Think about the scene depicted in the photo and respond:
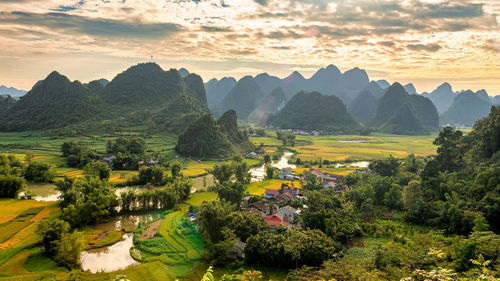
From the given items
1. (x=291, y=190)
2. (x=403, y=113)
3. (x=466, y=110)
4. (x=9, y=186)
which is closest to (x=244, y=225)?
(x=291, y=190)

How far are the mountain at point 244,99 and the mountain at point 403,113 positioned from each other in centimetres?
6175

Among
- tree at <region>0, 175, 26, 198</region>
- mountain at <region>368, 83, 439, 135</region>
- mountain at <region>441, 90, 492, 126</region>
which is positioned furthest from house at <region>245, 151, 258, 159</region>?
mountain at <region>441, 90, 492, 126</region>

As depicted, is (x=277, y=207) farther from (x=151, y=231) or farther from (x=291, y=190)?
(x=151, y=231)

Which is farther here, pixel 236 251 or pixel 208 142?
pixel 208 142

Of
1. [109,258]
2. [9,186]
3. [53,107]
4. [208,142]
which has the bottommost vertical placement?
[109,258]

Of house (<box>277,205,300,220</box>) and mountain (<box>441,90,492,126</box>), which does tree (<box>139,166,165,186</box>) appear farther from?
mountain (<box>441,90,492,126</box>)

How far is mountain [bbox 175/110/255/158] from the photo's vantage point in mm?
50188

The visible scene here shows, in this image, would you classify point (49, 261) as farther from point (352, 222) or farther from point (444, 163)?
point (444, 163)

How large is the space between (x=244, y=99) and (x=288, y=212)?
128626 millimetres

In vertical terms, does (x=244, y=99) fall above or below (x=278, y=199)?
above

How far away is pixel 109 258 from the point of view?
17547 mm

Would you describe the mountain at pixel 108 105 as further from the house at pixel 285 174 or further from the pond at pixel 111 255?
the pond at pixel 111 255

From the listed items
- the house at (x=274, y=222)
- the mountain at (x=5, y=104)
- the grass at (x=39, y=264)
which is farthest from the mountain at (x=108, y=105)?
the house at (x=274, y=222)

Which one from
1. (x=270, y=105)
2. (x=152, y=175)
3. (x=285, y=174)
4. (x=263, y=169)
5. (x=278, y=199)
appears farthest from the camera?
(x=270, y=105)
